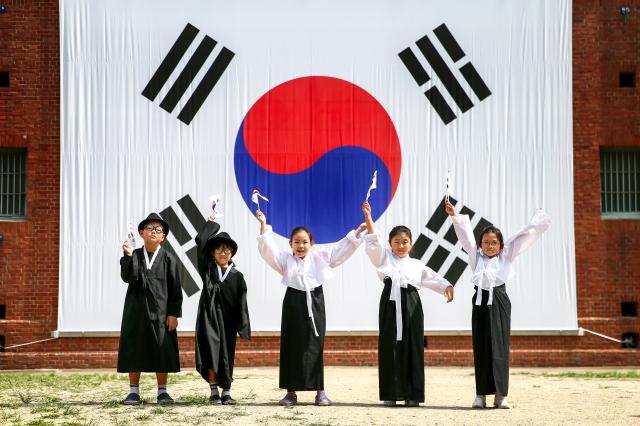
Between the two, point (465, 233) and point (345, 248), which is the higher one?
point (465, 233)

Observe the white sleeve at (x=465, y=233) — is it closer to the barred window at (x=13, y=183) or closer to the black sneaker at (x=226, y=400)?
the black sneaker at (x=226, y=400)

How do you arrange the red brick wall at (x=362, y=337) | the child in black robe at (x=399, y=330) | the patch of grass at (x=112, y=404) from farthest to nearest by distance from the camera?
the red brick wall at (x=362, y=337) < the child in black robe at (x=399, y=330) < the patch of grass at (x=112, y=404)

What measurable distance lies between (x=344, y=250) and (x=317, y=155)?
588 centimetres

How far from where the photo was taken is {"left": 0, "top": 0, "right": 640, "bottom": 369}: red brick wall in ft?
48.7

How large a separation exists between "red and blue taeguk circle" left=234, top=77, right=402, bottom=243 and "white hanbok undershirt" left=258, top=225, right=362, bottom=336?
540 cm

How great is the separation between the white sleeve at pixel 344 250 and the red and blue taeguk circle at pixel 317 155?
215 inches

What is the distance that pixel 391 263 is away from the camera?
30.0 ft

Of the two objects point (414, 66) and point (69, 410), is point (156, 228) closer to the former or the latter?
point (69, 410)

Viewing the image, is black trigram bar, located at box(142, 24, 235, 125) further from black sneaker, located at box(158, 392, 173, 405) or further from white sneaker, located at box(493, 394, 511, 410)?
white sneaker, located at box(493, 394, 511, 410)

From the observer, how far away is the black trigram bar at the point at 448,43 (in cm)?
1497

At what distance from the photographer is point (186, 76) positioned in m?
14.9

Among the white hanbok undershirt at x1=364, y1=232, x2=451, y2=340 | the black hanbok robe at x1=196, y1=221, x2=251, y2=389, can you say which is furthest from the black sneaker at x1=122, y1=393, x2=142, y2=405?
the white hanbok undershirt at x1=364, y1=232, x2=451, y2=340

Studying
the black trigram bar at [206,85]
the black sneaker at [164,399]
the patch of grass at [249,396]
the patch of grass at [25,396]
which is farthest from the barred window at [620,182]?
the patch of grass at [25,396]

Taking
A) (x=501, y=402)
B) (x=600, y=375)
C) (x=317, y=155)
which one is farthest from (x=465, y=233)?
(x=317, y=155)
